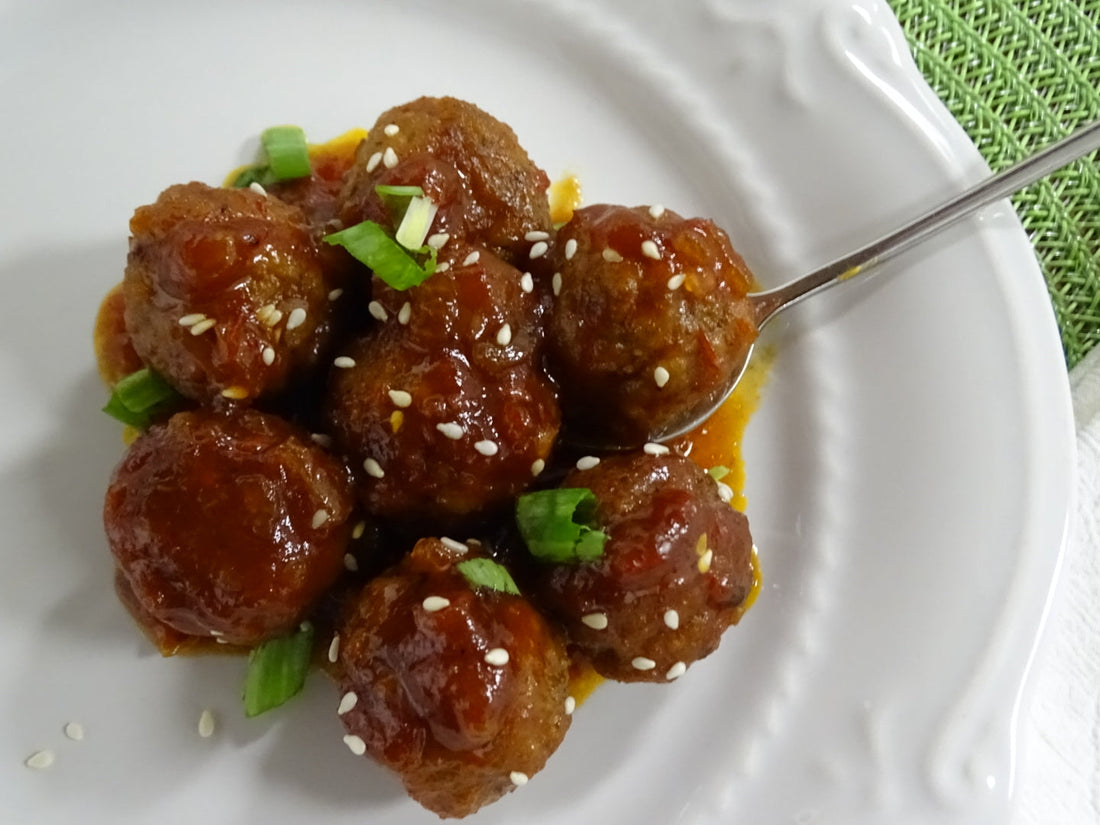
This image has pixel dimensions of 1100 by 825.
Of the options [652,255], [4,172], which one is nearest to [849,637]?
[652,255]

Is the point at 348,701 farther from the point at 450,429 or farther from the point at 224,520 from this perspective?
the point at 450,429

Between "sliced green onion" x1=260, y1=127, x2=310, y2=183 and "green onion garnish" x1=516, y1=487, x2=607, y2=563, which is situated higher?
"green onion garnish" x1=516, y1=487, x2=607, y2=563

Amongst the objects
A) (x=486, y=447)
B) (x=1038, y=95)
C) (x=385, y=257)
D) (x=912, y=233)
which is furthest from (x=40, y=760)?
(x=1038, y=95)

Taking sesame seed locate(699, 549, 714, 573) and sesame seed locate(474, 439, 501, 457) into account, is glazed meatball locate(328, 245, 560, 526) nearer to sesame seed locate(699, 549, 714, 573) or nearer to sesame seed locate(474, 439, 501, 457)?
sesame seed locate(474, 439, 501, 457)

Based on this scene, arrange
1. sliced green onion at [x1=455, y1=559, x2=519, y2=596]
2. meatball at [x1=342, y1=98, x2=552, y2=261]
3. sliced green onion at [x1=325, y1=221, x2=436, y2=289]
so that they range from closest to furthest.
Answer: sliced green onion at [x1=455, y1=559, x2=519, y2=596] < sliced green onion at [x1=325, y1=221, x2=436, y2=289] < meatball at [x1=342, y1=98, x2=552, y2=261]

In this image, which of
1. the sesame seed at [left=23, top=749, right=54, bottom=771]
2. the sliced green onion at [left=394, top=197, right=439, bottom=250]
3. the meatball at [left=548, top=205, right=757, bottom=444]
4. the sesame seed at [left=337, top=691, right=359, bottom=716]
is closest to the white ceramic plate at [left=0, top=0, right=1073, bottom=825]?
the sesame seed at [left=23, top=749, right=54, bottom=771]

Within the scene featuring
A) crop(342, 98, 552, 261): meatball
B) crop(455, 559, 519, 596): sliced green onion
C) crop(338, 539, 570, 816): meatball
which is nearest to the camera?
crop(338, 539, 570, 816): meatball
